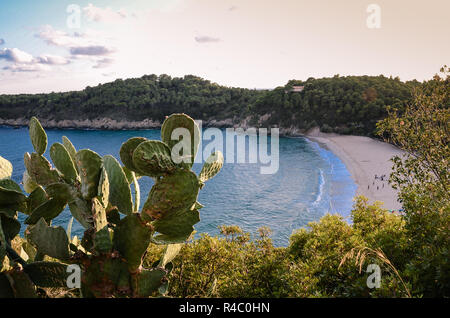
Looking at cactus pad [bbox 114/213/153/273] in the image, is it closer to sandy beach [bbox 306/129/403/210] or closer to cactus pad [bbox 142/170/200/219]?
cactus pad [bbox 142/170/200/219]

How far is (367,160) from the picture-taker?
41.3 meters

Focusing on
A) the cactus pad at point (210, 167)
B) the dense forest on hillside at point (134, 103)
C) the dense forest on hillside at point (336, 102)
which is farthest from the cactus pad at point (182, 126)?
the dense forest on hillside at point (134, 103)

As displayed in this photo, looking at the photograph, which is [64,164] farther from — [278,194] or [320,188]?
[320,188]

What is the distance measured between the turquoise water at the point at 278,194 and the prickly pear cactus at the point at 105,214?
19138mm

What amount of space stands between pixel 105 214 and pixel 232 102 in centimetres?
9603

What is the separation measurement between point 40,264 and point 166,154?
1194 mm

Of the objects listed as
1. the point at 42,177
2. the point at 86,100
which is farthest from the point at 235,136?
the point at 42,177

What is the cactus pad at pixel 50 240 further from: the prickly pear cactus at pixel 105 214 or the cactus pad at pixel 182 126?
the cactus pad at pixel 182 126

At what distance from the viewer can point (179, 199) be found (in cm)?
212

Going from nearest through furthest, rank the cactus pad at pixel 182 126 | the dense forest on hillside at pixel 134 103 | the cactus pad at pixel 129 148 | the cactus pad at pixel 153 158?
the cactus pad at pixel 153 158 → the cactus pad at pixel 182 126 → the cactus pad at pixel 129 148 → the dense forest on hillside at pixel 134 103

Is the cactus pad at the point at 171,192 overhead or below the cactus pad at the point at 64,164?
below

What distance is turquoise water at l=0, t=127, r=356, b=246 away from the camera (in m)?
25.3

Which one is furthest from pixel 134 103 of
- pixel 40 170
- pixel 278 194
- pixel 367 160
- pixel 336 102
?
pixel 40 170

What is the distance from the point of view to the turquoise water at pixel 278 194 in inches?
995
